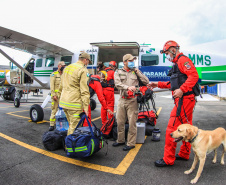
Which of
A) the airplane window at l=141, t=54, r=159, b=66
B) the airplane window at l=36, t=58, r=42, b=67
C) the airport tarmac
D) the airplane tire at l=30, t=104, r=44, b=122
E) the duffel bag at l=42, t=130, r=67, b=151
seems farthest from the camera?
the airplane window at l=36, t=58, r=42, b=67

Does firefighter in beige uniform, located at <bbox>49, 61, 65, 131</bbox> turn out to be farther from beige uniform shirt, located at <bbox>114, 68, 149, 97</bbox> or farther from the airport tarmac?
beige uniform shirt, located at <bbox>114, 68, 149, 97</bbox>

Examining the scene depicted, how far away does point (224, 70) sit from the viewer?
22.0 feet

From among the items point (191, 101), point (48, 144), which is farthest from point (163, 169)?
point (48, 144)

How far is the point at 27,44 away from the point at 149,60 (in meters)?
5.45

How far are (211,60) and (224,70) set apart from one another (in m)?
0.63

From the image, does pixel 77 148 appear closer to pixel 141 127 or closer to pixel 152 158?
pixel 152 158

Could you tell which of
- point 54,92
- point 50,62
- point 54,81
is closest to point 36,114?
point 54,92

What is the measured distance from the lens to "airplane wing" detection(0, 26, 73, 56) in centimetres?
657

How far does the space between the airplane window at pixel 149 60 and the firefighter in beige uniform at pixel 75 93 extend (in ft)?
14.2

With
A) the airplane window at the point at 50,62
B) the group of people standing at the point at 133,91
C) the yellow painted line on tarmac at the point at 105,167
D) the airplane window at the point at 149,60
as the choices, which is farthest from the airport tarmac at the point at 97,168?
the airplane window at the point at 50,62

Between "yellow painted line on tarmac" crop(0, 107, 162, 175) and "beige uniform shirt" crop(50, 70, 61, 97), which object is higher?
"beige uniform shirt" crop(50, 70, 61, 97)

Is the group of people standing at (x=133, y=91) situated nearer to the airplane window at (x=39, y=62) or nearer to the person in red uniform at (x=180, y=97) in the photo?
the person in red uniform at (x=180, y=97)

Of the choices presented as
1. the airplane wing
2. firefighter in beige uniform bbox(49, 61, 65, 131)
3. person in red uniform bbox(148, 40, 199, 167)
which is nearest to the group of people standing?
person in red uniform bbox(148, 40, 199, 167)

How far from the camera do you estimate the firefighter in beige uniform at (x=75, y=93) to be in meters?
3.21
